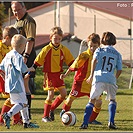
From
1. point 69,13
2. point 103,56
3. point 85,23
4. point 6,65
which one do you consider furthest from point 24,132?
point 69,13

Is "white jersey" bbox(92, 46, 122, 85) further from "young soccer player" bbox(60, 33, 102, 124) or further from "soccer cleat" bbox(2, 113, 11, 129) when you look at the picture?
"soccer cleat" bbox(2, 113, 11, 129)

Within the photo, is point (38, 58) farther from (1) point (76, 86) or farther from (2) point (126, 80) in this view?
(2) point (126, 80)

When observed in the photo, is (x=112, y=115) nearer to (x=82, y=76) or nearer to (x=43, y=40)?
(x=82, y=76)

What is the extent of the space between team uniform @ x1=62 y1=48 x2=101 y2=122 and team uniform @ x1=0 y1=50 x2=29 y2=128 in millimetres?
1286

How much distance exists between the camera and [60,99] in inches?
384

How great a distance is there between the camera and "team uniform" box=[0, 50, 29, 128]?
7.96 m

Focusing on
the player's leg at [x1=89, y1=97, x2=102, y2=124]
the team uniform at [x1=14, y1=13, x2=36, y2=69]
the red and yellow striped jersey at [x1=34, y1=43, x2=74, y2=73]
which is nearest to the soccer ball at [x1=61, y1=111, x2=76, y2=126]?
the player's leg at [x1=89, y1=97, x2=102, y2=124]

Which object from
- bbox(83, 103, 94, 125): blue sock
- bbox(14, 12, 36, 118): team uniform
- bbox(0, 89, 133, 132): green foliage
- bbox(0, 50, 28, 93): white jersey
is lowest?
bbox(0, 89, 133, 132): green foliage

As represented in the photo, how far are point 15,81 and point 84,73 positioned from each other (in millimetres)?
1645

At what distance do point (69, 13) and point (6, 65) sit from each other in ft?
74.3

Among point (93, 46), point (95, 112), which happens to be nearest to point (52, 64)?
point (93, 46)

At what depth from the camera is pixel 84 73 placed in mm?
9297

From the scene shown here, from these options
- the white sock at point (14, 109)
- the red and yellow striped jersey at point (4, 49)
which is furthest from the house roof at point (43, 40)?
the white sock at point (14, 109)

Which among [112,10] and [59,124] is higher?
[112,10]
